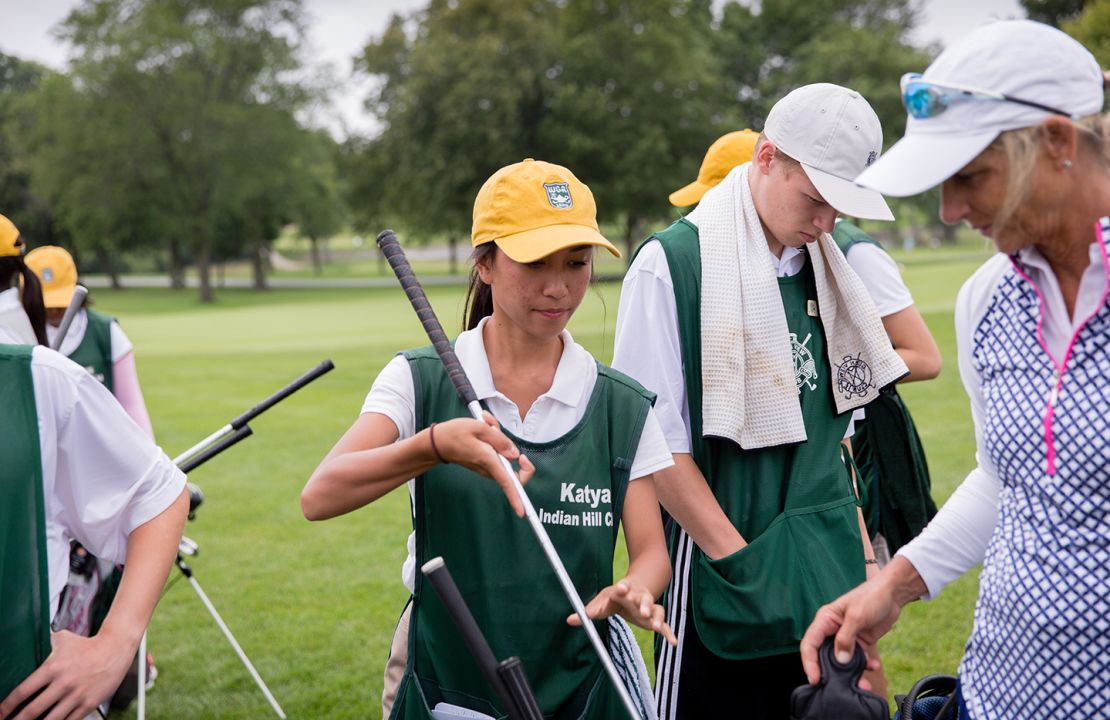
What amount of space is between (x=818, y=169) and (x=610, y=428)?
3.32 feet

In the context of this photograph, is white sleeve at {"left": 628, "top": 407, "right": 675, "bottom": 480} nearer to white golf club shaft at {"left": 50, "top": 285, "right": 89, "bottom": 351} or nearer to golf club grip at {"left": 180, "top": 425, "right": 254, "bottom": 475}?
golf club grip at {"left": 180, "top": 425, "right": 254, "bottom": 475}

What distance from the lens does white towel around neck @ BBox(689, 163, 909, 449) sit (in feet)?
10.6

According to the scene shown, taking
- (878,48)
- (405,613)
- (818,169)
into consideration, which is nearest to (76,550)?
(405,613)

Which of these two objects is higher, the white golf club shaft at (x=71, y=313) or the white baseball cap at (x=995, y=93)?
the white baseball cap at (x=995, y=93)

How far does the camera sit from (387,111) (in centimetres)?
5728

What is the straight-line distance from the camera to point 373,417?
2654 mm

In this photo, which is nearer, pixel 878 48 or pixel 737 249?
pixel 737 249

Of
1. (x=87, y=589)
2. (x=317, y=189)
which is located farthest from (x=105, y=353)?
(x=317, y=189)

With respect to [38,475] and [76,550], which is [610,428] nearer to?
[38,475]

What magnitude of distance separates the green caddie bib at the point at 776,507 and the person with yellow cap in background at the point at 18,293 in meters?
2.16

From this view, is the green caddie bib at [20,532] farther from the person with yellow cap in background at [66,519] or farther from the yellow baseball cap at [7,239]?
the yellow baseball cap at [7,239]

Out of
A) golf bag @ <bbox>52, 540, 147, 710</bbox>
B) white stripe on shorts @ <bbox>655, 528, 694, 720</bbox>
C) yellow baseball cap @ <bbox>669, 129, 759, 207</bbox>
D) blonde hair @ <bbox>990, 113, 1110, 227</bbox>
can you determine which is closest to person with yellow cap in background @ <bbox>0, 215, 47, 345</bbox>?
A: golf bag @ <bbox>52, 540, 147, 710</bbox>

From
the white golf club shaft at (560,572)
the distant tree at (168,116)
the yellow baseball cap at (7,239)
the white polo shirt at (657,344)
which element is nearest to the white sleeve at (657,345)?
the white polo shirt at (657,344)

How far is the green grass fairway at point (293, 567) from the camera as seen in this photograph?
19.5 feet
